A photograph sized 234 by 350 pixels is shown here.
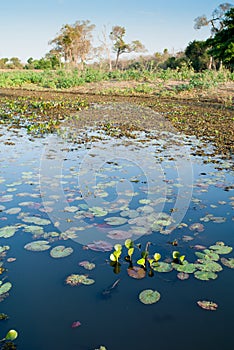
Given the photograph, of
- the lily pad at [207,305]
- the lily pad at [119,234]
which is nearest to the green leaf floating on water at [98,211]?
the lily pad at [119,234]

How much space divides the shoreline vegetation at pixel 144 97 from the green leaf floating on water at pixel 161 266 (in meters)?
4.57

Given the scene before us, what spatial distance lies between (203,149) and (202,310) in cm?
553

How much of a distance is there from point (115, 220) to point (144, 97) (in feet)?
57.3

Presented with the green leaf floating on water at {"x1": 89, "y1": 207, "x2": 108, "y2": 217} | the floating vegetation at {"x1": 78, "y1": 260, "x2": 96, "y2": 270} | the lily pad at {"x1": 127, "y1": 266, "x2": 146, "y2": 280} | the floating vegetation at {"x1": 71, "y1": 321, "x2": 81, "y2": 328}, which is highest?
the green leaf floating on water at {"x1": 89, "y1": 207, "x2": 108, "y2": 217}

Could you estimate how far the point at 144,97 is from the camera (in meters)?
20.3

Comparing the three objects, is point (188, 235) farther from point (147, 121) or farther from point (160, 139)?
point (147, 121)

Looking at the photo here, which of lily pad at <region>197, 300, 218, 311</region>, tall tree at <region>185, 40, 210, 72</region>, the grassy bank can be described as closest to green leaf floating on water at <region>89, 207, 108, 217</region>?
lily pad at <region>197, 300, 218, 311</region>

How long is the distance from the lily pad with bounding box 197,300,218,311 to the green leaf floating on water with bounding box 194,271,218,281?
0.28 m

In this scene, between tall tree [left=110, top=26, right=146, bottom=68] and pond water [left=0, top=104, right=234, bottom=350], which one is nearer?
pond water [left=0, top=104, right=234, bottom=350]

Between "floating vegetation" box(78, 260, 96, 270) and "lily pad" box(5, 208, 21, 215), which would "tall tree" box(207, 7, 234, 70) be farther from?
"floating vegetation" box(78, 260, 96, 270)

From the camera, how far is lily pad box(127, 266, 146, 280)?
2.73m

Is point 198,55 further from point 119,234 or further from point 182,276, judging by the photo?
point 182,276

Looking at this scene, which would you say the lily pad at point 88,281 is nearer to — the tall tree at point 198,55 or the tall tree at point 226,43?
the tall tree at point 226,43

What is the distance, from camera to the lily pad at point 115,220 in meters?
3.66
